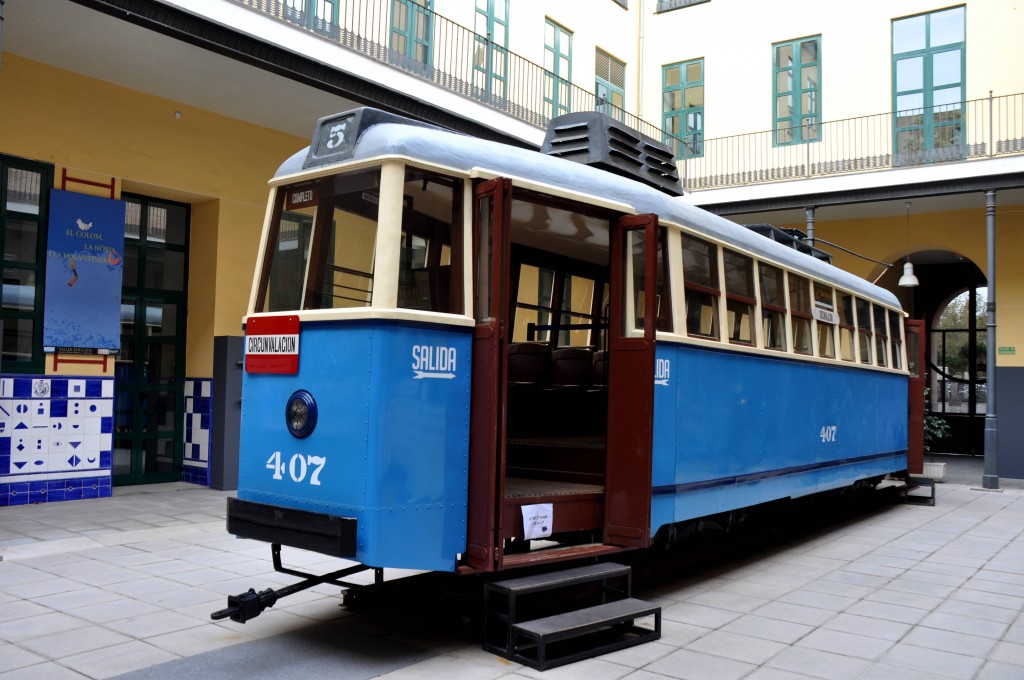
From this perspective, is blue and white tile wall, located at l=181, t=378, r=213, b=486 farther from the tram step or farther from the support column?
the support column

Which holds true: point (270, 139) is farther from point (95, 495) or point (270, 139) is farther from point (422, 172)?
point (422, 172)

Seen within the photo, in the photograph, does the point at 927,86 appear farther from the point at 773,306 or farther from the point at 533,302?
the point at 533,302

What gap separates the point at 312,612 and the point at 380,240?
250 centimetres

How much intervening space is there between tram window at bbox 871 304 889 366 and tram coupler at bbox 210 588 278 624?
8.47 m

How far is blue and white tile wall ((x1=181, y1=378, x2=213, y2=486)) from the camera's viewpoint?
1128 centimetres

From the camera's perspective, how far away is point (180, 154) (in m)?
10.9

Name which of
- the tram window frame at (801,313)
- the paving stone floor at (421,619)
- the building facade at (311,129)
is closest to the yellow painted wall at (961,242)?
the building facade at (311,129)

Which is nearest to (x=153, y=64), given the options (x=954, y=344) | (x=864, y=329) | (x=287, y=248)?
(x=287, y=248)

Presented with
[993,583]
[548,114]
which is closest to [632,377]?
[993,583]

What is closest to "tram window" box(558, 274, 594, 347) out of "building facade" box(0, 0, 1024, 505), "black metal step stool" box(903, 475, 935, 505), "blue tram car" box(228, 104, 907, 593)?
"blue tram car" box(228, 104, 907, 593)

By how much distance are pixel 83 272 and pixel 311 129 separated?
360 centimetres

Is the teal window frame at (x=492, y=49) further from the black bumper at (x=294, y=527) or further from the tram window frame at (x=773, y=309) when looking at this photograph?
the black bumper at (x=294, y=527)

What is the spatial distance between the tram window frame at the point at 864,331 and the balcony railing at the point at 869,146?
5899mm

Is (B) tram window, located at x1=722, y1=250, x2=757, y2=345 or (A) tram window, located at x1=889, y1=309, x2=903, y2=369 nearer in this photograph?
(B) tram window, located at x1=722, y1=250, x2=757, y2=345
